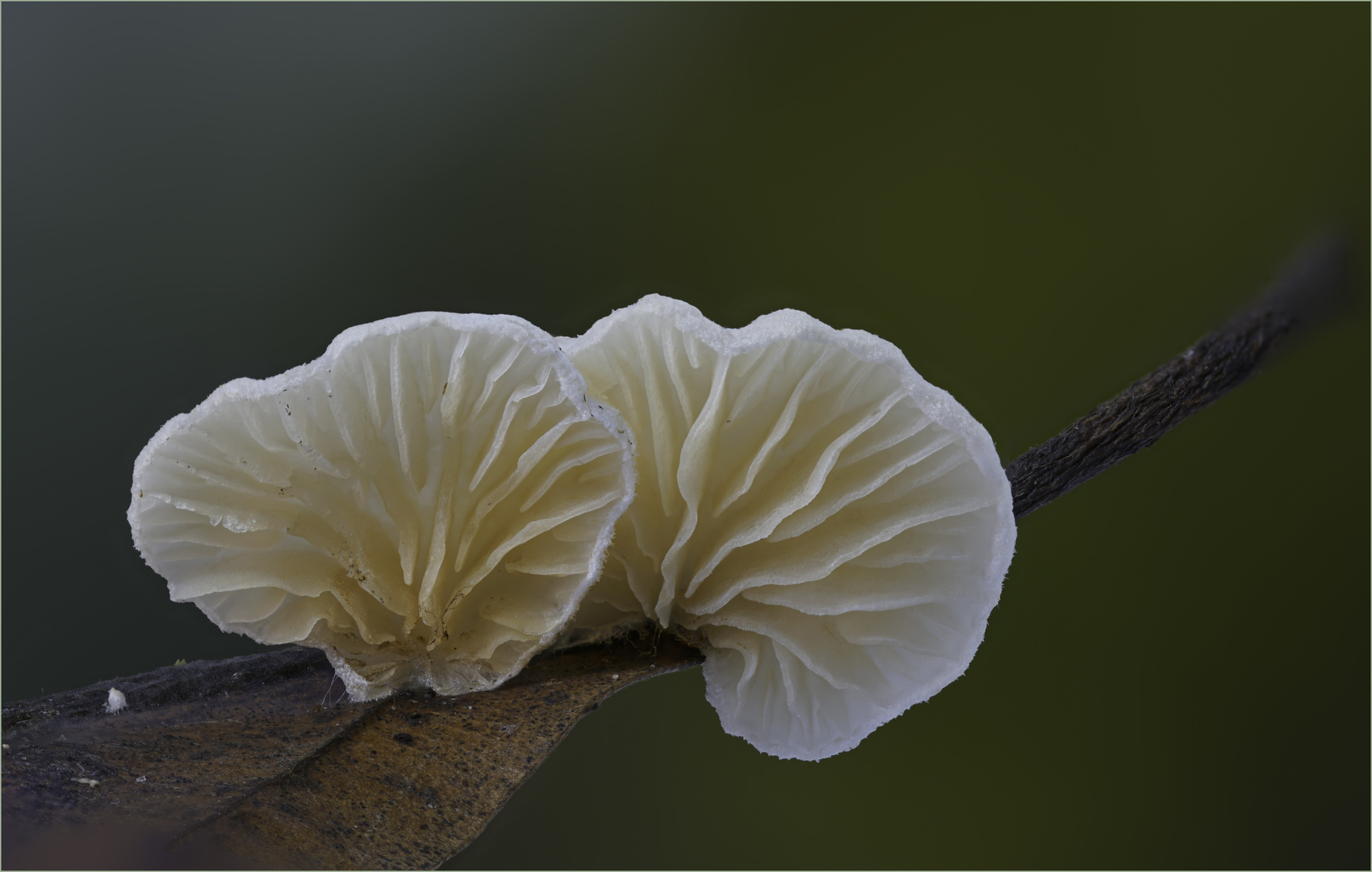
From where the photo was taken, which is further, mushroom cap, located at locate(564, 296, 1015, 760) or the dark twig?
the dark twig

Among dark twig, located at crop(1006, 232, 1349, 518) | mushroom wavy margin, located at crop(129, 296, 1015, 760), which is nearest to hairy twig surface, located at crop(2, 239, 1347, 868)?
mushroom wavy margin, located at crop(129, 296, 1015, 760)

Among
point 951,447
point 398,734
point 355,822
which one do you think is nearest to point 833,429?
point 951,447

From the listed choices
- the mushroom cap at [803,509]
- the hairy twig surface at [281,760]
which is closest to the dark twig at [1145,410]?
the mushroom cap at [803,509]

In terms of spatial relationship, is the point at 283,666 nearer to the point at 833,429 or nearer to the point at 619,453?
the point at 619,453

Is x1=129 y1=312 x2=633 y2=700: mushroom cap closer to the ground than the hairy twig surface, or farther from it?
farther from it

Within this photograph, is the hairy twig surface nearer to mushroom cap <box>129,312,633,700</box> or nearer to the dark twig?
Answer: mushroom cap <box>129,312,633,700</box>

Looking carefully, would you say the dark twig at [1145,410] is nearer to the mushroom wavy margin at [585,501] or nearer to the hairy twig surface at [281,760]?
the mushroom wavy margin at [585,501]
